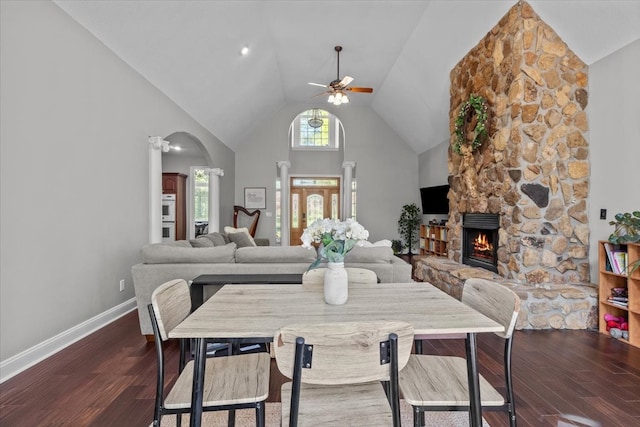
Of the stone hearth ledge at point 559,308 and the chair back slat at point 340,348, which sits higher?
the chair back slat at point 340,348

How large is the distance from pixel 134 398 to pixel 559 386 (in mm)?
2769

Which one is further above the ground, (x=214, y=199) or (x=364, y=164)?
(x=364, y=164)

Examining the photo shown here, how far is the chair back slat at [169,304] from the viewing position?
1.39 metres

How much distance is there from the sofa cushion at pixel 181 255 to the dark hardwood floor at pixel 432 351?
75 centimetres

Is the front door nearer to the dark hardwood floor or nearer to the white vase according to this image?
the dark hardwood floor

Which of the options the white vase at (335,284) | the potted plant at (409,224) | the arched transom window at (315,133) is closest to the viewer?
the white vase at (335,284)

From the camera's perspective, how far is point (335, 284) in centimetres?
161

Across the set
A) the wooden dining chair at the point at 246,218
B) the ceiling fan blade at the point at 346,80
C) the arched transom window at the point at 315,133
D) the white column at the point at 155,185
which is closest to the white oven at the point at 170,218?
the wooden dining chair at the point at 246,218

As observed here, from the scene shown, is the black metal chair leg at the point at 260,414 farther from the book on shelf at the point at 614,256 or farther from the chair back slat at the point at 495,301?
the book on shelf at the point at 614,256

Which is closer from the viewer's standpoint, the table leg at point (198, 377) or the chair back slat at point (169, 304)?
the table leg at point (198, 377)

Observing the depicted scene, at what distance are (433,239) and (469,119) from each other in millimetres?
3654

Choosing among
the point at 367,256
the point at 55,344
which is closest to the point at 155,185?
the point at 55,344

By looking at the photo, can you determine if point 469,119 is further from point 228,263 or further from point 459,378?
point 459,378

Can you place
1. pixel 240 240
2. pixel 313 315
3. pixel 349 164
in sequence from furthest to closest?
pixel 349 164 < pixel 240 240 < pixel 313 315
